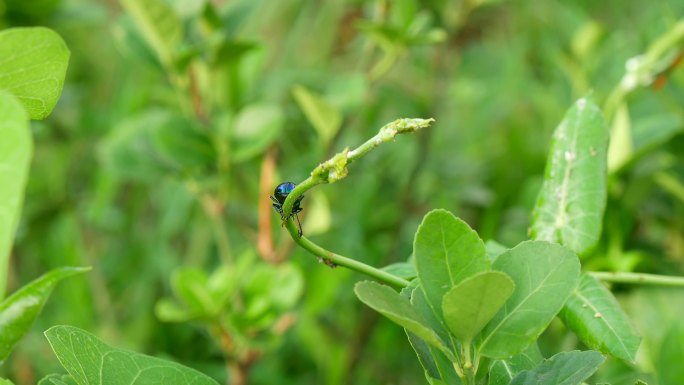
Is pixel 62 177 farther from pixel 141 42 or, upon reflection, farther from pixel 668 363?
pixel 668 363

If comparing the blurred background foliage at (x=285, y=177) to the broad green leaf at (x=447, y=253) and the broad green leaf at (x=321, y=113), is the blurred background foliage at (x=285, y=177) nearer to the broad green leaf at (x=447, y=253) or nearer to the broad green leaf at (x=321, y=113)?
the broad green leaf at (x=321, y=113)

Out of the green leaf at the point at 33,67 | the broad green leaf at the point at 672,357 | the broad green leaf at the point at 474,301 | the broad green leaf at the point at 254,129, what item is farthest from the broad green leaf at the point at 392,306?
the broad green leaf at the point at 254,129

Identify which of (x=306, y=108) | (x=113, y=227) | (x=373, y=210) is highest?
(x=306, y=108)

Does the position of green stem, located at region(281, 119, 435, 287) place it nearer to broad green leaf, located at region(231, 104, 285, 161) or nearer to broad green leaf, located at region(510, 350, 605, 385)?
broad green leaf, located at region(510, 350, 605, 385)

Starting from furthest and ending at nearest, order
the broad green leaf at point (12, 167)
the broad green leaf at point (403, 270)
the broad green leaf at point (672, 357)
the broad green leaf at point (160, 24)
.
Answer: the broad green leaf at point (160, 24)
the broad green leaf at point (672, 357)
the broad green leaf at point (403, 270)
the broad green leaf at point (12, 167)

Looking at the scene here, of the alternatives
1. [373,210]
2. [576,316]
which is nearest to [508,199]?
[373,210]
